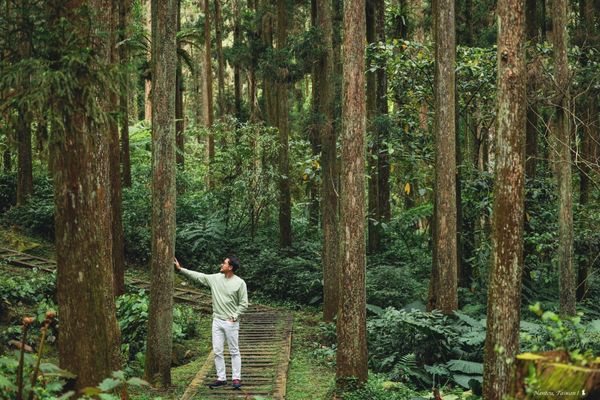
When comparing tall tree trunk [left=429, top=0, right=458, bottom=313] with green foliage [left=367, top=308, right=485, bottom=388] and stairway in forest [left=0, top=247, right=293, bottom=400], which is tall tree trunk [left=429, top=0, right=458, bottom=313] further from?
stairway in forest [left=0, top=247, right=293, bottom=400]

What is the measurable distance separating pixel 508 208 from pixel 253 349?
711 cm

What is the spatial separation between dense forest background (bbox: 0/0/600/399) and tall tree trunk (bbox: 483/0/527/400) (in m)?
0.03

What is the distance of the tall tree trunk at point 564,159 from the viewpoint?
13.7 metres

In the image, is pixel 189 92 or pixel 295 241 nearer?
pixel 295 241

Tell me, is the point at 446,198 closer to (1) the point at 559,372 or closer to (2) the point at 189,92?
(1) the point at 559,372

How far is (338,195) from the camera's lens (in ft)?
50.7

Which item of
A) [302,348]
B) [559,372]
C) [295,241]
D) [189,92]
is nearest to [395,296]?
[302,348]

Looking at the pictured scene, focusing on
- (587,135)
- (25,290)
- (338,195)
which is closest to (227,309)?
(25,290)

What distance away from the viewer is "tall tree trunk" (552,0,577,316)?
13.7m

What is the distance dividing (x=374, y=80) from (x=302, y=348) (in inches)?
464

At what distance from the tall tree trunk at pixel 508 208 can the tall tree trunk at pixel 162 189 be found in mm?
5271

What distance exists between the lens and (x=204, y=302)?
18047 mm

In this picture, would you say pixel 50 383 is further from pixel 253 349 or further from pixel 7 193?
pixel 7 193

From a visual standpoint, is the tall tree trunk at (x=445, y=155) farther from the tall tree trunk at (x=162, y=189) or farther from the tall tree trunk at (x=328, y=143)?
the tall tree trunk at (x=162, y=189)
